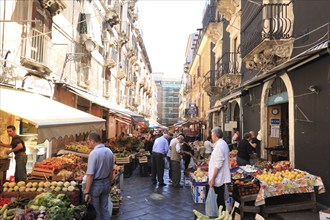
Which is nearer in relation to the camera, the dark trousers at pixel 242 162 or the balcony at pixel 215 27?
the dark trousers at pixel 242 162

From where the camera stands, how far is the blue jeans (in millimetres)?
5125

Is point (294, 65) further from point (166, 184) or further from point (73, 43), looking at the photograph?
point (73, 43)

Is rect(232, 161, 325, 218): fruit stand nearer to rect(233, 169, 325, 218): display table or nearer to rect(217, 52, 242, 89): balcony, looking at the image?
rect(233, 169, 325, 218): display table

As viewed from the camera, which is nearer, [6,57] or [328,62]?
[328,62]

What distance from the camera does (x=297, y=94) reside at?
851cm

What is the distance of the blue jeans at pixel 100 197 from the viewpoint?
16.8 ft

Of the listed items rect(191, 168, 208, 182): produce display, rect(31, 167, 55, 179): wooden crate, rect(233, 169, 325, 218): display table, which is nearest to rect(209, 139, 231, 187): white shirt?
rect(233, 169, 325, 218): display table

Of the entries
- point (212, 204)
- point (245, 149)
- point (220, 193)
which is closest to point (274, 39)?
point (245, 149)

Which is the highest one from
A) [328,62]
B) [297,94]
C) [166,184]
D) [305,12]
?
[305,12]

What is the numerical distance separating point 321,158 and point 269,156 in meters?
4.09

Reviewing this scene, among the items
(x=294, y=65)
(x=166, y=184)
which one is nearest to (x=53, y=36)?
(x=166, y=184)

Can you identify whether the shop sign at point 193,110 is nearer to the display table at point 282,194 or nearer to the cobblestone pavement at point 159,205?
the cobblestone pavement at point 159,205

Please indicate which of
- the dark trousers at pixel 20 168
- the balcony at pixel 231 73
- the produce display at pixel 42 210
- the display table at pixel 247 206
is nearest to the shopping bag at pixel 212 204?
the display table at pixel 247 206

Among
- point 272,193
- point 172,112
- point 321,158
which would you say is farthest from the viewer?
point 172,112
